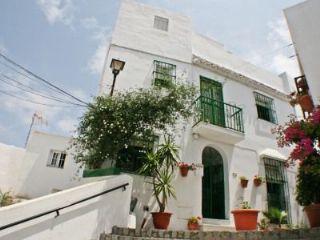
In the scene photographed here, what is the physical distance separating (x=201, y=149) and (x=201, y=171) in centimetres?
92

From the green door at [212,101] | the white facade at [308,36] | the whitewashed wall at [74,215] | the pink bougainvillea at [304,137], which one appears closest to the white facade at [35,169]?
the green door at [212,101]

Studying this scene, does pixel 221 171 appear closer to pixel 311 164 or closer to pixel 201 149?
pixel 201 149

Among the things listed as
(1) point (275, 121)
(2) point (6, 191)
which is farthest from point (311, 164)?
(2) point (6, 191)

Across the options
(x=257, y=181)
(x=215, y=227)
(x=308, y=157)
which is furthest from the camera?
(x=257, y=181)

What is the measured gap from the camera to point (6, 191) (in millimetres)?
13688

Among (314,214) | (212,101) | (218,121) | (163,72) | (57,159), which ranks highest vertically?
(163,72)

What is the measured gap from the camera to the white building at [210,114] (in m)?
9.71

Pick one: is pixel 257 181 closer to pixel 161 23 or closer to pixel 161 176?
pixel 161 176

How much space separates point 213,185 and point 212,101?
334 centimetres

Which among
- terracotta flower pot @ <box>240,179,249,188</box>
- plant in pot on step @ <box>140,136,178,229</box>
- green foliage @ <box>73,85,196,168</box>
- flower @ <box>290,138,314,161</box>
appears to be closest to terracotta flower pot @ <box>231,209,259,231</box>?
plant in pot on step @ <box>140,136,178,229</box>

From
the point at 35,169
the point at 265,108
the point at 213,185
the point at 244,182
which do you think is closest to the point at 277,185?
the point at 244,182

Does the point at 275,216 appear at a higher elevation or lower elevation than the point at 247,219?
higher

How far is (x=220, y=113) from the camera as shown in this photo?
11039 millimetres

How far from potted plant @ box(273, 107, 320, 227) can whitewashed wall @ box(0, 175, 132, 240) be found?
3.70 m
